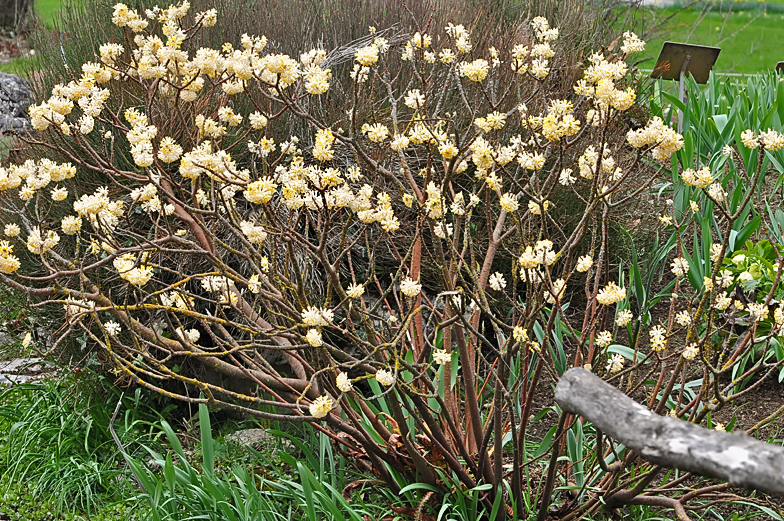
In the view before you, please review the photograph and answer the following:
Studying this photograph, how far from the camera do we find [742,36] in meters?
18.6

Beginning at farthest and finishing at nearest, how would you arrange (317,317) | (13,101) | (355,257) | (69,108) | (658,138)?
(13,101), (355,257), (69,108), (317,317), (658,138)

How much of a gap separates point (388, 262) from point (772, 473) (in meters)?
2.73

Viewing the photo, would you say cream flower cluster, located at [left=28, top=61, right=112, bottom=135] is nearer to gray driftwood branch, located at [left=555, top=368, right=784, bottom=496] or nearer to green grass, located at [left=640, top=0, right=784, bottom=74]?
gray driftwood branch, located at [left=555, top=368, right=784, bottom=496]

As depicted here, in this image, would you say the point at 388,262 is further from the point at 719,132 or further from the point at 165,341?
the point at 719,132

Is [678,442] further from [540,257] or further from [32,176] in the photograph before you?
[32,176]

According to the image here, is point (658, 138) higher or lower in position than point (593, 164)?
higher

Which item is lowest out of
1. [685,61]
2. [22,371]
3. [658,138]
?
[22,371]

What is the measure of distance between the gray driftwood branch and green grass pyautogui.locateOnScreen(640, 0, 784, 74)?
13.1 meters

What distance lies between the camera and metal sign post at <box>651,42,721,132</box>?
16.2 ft

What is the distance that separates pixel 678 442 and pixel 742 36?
67.3ft

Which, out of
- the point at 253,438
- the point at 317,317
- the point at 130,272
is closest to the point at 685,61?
the point at 253,438

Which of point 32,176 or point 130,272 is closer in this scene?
point 130,272

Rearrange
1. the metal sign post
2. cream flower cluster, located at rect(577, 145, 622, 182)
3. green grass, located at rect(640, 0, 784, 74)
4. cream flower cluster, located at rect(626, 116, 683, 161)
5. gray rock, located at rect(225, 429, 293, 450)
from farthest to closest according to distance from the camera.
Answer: green grass, located at rect(640, 0, 784, 74), the metal sign post, gray rock, located at rect(225, 429, 293, 450), cream flower cluster, located at rect(577, 145, 622, 182), cream flower cluster, located at rect(626, 116, 683, 161)

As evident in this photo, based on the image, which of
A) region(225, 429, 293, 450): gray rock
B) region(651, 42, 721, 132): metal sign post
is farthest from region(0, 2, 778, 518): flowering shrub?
region(651, 42, 721, 132): metal sign post
